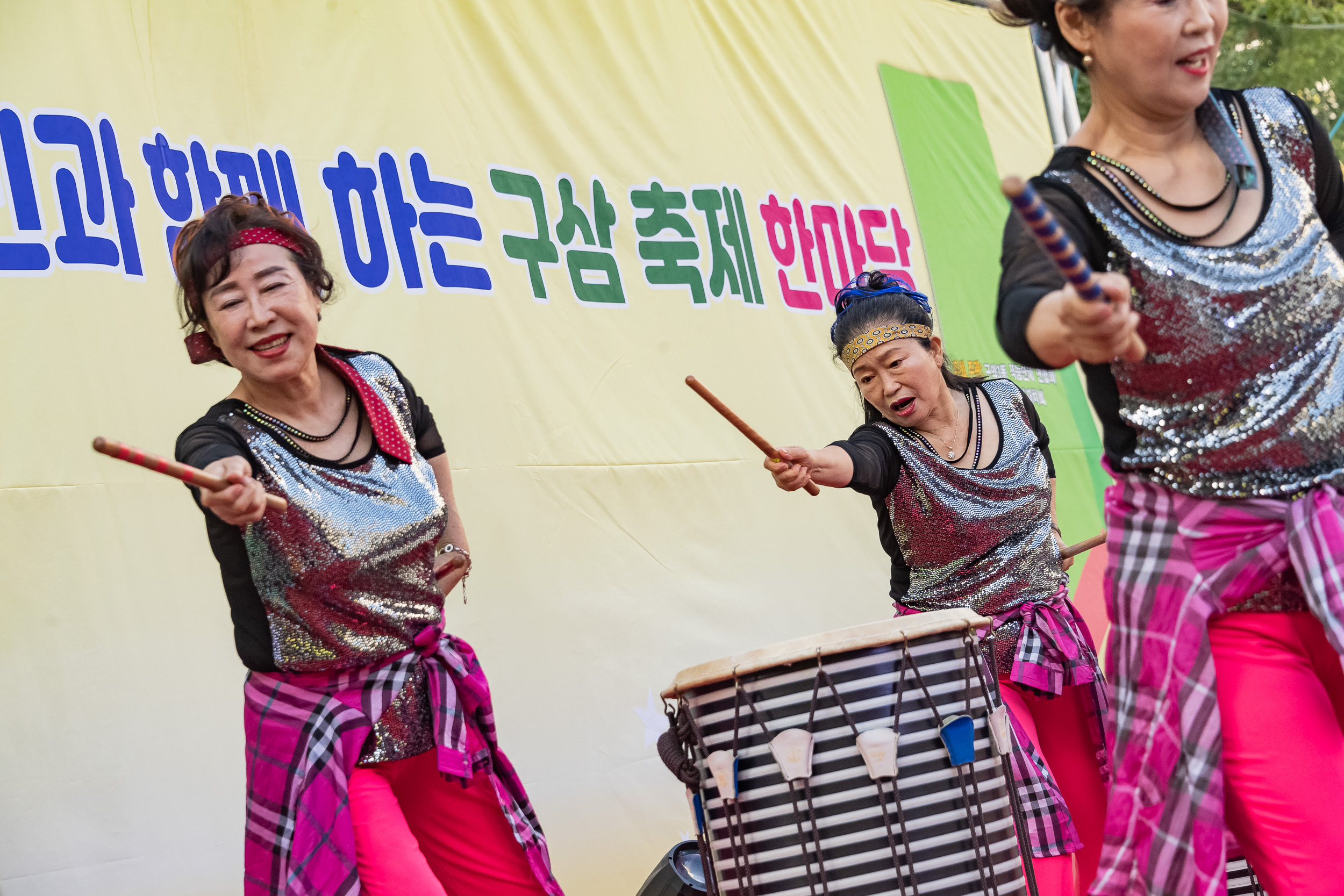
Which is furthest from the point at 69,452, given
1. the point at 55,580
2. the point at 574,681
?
the point at 574,681

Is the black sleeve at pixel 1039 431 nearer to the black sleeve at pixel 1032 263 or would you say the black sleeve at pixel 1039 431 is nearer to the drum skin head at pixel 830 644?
the drum skin head at pixel 830 644

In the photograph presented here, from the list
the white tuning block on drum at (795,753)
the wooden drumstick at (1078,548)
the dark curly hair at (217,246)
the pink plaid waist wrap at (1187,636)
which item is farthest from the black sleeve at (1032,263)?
the wooden drumstick at (1078,548)

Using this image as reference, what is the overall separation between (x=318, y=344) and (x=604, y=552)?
1.77 metres

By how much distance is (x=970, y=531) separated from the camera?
9.32 feet

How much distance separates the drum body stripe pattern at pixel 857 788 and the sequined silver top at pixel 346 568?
1.79 ft

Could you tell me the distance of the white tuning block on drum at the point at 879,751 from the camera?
81.8 inches

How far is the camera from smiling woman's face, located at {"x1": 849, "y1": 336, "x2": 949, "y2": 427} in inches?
114

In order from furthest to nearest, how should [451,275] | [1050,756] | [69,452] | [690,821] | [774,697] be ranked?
[690,821], [451,275], [69,452], [1050,756], [774,697]

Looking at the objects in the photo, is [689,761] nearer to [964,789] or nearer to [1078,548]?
[964,789]

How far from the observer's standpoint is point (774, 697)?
2.12m

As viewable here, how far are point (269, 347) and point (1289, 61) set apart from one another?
23.2 ft

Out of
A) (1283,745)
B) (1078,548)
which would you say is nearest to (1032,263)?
(1283,745)

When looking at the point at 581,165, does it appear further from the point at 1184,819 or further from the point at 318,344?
the point at 1184,819

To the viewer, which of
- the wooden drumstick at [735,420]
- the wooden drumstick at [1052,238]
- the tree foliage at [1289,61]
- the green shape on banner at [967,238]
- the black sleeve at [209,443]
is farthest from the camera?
the tree foliage at [1289,61]
